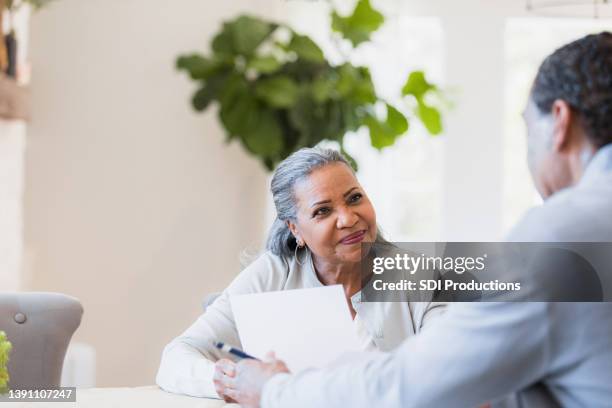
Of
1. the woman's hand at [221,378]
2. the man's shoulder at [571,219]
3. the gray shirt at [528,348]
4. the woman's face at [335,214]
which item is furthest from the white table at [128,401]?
the man's shoulder at [571,219]

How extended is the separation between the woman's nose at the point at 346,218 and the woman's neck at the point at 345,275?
117 millimetres

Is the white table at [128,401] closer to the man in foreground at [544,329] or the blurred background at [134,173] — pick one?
the man in foreground at [544,329]

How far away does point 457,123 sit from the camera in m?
5.32

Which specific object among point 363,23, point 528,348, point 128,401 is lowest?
point 128,401

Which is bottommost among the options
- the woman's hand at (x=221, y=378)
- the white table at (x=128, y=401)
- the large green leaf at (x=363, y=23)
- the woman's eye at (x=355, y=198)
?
the white table at (x=128, y=401)

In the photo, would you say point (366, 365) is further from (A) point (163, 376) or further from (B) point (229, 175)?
(B) point (229, 175)

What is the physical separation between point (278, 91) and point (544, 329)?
3.63 m

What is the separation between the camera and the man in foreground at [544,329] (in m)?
1.12

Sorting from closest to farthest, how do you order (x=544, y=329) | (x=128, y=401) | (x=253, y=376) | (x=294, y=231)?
(x=544, y=329), (x=253, y=376), (x=128, y=401), (x=294, y=231)

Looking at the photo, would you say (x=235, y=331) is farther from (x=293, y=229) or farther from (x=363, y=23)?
(x=363, y=23)

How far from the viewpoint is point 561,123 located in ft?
3.98

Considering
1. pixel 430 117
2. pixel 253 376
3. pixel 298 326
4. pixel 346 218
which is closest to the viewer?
pixel 253 376

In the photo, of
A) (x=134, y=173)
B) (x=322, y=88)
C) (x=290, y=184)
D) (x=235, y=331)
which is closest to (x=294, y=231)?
(x=290, y=184)

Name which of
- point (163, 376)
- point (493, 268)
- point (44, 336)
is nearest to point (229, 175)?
point (44, 336)
